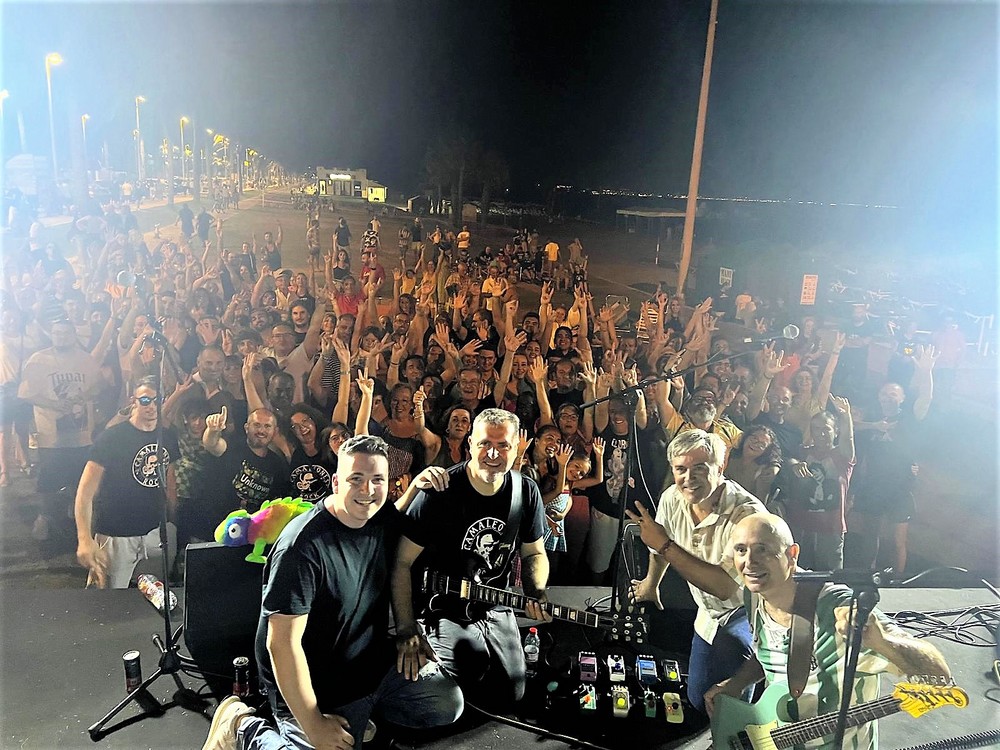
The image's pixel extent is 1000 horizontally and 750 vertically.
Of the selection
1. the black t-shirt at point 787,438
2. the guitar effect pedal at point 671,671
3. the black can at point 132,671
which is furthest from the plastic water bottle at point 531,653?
the black can at point 132,671

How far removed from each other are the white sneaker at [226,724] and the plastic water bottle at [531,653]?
54.3 inches

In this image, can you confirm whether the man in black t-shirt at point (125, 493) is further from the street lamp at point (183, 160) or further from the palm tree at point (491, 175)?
the palm tree at point (491, 175)

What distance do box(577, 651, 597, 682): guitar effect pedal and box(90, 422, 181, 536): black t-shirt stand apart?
2.38 metres

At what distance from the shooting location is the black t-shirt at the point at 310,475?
11.9 ft

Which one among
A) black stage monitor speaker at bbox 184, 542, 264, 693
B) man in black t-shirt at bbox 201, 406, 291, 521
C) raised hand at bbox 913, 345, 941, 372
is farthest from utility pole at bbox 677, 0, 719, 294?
black stage monitor speaker at bbox 184, 542, 264, 693

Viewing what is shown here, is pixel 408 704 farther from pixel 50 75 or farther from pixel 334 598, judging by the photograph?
pixel 50 75

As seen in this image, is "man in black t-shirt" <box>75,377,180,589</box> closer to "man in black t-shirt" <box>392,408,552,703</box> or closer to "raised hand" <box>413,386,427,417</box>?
"raised hand" <box>413,386,427,417</box>

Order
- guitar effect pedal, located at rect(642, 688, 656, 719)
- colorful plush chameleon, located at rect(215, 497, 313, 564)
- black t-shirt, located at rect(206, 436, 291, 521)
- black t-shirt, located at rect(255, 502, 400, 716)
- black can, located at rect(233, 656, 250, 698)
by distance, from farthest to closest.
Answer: black t-shirt, located at rect(206, 436, 291, 521), colorful plush chameleon, located at rect(215, 497, 313, 564), guitar effect pedal, located at rect(642, 688, 656, 719), black can, located at rect(233, 656, 250, 698), black t-shirt, located at rect(255, 502, 400, 716)

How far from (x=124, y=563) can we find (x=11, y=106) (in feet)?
8.04

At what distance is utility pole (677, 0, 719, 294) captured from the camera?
3463mm

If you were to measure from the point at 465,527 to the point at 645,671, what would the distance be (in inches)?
47.4

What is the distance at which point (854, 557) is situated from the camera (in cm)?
375

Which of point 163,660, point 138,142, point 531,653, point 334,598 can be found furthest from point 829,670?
point 138,142

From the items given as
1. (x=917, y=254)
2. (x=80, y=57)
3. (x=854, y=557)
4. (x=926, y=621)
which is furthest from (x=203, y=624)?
(x=917, y=254)
